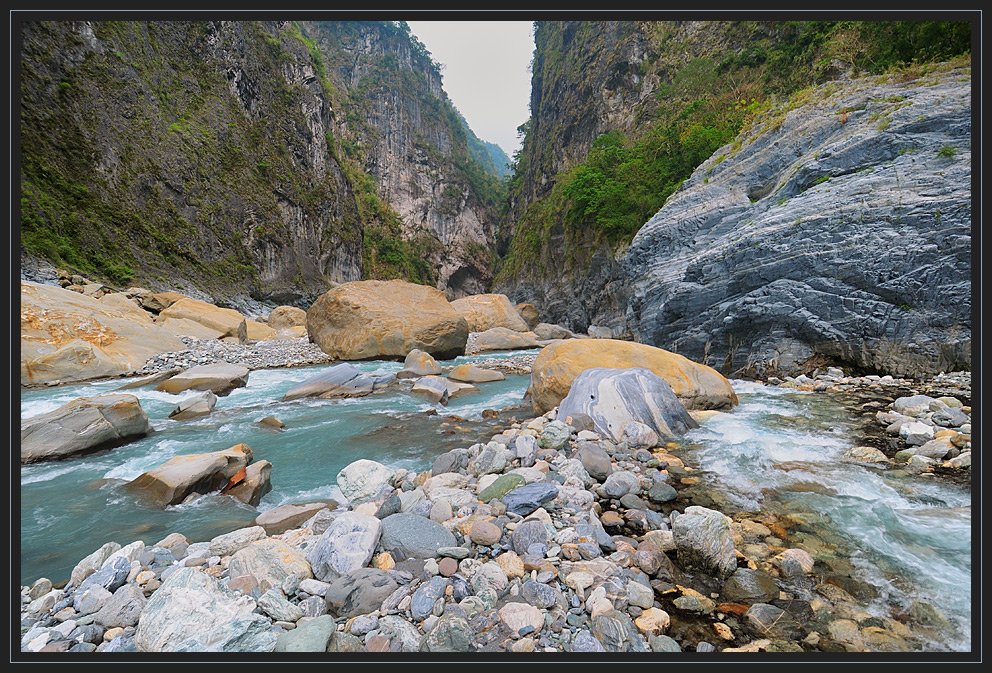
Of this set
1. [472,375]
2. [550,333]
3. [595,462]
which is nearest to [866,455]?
[595,462]

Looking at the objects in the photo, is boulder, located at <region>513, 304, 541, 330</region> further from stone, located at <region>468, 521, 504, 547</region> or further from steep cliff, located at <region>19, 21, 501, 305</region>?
stone, located at <region>468, 521, 504, 547</region>

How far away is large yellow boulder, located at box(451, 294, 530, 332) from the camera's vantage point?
18922 mm

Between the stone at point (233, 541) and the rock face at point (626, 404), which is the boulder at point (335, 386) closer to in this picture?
the rock face at point (626, 404)

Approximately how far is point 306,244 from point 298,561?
28.6 m

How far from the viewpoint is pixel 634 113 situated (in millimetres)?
24453

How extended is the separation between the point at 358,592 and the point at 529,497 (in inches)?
50.2

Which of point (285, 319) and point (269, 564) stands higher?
point (285, 319)

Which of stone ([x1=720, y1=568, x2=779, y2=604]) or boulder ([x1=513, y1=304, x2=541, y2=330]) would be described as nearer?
stone ([x1=720, y1=568, x2=779, y2=604])

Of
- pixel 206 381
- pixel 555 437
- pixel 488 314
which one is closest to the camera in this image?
pixel 555 437

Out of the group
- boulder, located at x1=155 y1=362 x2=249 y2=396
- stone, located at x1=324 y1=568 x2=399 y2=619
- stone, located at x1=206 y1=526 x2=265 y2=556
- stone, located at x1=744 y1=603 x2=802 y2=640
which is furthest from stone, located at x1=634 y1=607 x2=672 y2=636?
boulder, located at x1=155 y1=362 x2=249 y2=396

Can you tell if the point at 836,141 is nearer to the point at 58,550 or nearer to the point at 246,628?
the point at 246,628

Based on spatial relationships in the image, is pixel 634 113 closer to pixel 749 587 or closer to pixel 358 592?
pixel 749 587

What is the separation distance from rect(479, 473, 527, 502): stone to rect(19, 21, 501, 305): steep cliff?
1208 cm

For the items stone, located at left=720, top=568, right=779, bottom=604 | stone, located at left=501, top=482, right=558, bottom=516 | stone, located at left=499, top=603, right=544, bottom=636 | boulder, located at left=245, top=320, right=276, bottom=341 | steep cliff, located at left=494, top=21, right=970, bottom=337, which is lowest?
stone, located at left=720, top=568, right=779, bottom=604
